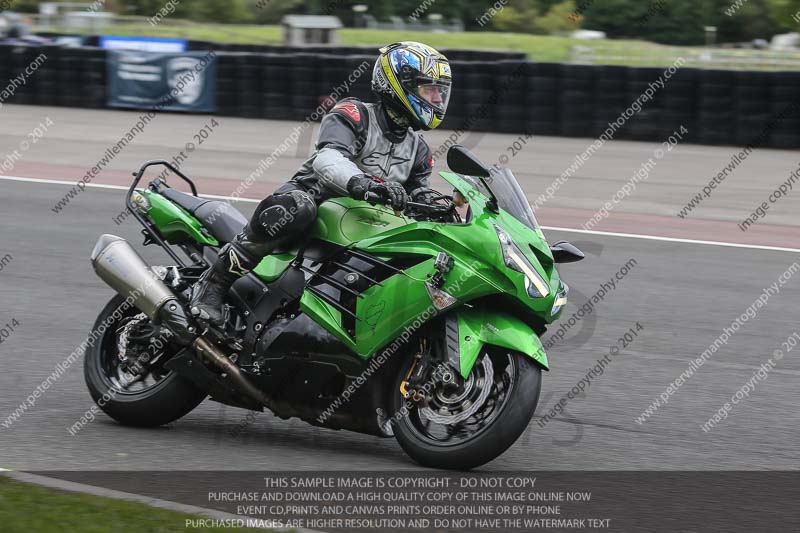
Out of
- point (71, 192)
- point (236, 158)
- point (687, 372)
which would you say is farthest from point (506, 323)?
point (236, 158)

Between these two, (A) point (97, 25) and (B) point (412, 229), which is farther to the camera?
(A) point (97, 25)

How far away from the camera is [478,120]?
63.3 ft

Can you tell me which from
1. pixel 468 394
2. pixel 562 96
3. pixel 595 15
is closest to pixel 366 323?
pixel 468 394

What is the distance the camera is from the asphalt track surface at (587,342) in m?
5.61

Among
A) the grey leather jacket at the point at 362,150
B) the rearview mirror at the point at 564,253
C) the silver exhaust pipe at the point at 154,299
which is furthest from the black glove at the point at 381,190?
the silver exhaust pipe at the point at 154,299

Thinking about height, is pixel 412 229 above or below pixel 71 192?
above

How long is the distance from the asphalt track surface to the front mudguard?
0.55 m

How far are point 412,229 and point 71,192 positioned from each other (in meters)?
9.26

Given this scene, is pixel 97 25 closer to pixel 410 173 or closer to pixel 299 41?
pixel 299 41

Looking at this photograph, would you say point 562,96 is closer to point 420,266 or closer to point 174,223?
point 174,223

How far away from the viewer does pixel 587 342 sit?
7934 mm

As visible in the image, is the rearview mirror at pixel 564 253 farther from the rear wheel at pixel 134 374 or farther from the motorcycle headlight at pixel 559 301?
the rear wheel at pixel 134 374

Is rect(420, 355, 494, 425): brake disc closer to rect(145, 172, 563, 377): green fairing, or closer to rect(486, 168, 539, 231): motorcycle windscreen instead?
rect(145, 172, 563, 377): green fairing

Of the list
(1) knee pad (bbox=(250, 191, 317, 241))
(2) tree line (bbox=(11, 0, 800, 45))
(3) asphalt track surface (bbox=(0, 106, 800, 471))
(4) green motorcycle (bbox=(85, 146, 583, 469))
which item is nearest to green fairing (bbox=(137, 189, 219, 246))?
(4) green motorcycle (bbox=(85, 146, 583, 469))
